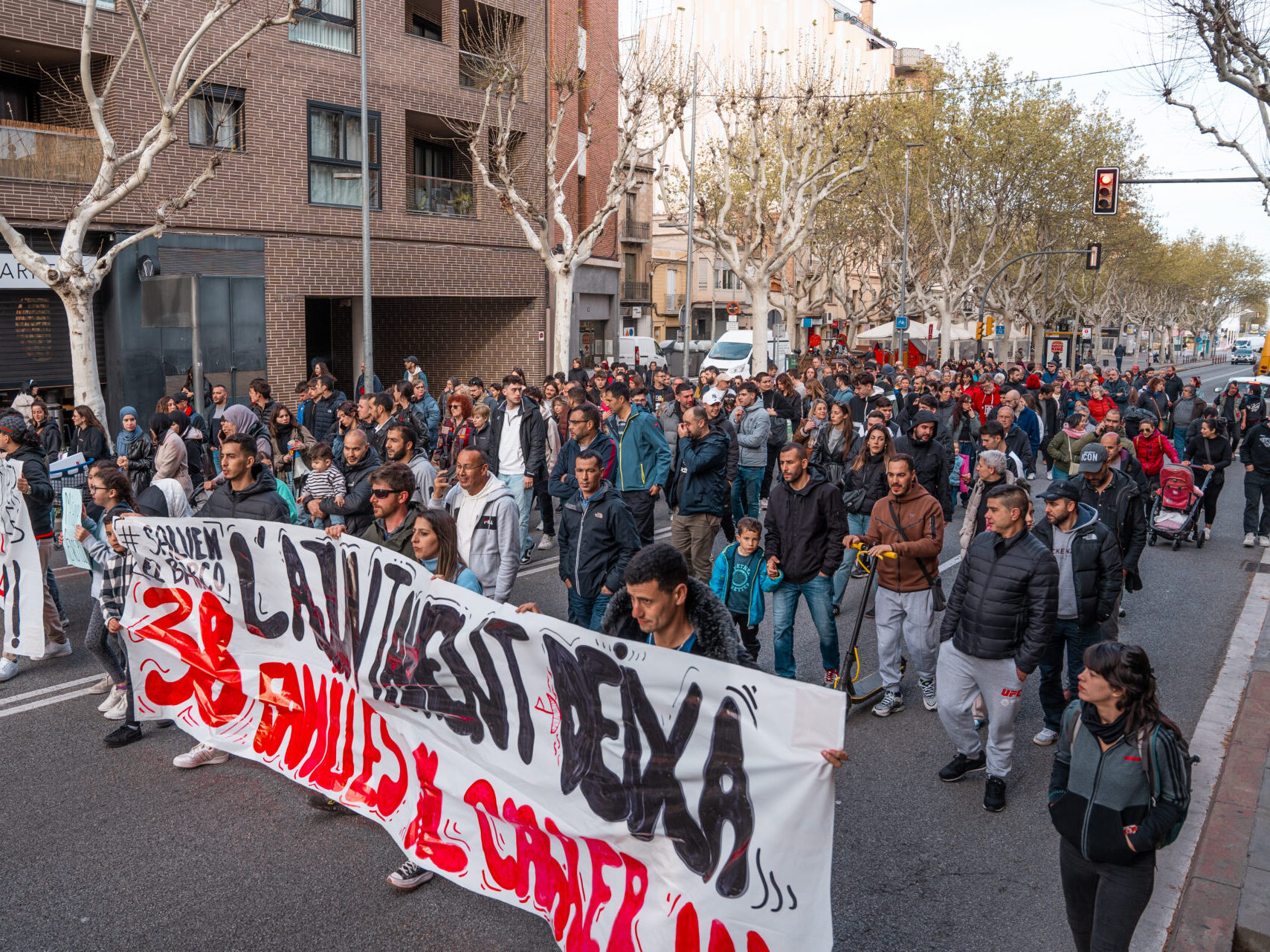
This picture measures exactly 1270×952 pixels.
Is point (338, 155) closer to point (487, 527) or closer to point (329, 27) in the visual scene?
point (329, 27)

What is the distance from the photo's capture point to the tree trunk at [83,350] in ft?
47.1

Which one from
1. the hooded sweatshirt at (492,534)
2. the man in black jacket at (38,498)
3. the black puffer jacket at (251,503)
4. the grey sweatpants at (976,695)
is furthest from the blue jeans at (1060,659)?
the man in black jacket at (38,498)

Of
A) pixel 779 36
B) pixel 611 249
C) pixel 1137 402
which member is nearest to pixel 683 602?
pixel 1137 402

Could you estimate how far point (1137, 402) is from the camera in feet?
58.8

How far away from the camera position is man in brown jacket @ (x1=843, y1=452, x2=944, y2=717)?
684 cm

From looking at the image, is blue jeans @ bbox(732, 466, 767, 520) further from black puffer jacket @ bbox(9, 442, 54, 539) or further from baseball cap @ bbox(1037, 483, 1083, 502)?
black puffer jacket @ bbox(9, 442, 54, 539)

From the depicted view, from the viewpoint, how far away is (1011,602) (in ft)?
18.5

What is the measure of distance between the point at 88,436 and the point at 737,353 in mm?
28084

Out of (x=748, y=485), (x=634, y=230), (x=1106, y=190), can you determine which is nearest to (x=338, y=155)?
(x=748, y=485)

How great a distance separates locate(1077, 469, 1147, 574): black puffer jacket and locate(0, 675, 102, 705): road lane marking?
7.06m

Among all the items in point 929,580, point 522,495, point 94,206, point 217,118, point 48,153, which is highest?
point 217,118

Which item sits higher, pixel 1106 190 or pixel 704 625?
pixel 1106 190

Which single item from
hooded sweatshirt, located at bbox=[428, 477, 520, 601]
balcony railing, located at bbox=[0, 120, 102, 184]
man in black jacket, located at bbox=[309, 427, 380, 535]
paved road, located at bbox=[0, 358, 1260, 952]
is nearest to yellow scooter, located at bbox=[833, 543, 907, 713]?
paved road, located at bbox=[0, 358, 1260, 952]

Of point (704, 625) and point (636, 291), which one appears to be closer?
point (704, 625)
